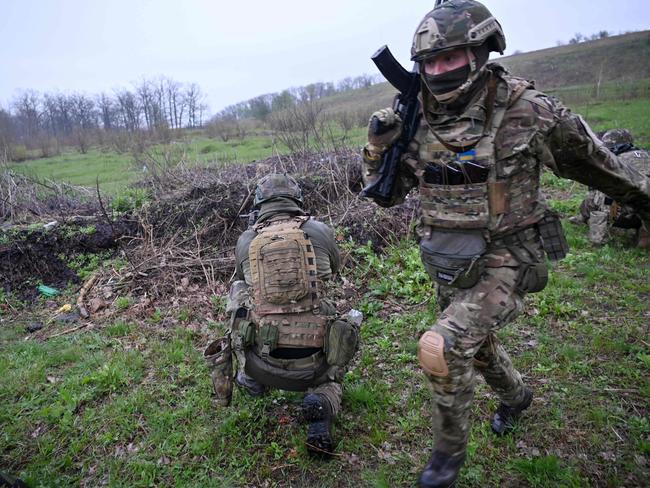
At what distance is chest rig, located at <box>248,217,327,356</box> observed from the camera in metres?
3.10

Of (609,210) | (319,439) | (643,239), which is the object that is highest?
(609,210)

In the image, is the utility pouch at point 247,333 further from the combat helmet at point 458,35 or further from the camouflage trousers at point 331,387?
the combat helmet at point 458,35

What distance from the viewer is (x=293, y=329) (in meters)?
3.12

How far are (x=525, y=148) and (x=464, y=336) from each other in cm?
103

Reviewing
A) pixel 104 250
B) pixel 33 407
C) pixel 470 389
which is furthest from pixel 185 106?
pixel 470 389

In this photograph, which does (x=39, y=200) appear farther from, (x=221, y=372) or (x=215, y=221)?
(x=221, y=372)

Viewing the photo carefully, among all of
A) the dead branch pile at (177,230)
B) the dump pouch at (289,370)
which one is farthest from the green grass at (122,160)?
the dump pouch at (289,370)

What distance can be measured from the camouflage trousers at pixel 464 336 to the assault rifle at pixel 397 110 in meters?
0.81

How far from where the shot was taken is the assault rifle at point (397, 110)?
260 centimetres

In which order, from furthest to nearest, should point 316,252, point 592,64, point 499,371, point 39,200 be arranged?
point 592,64 → point 39,200 → point 316,252 → point 499,371

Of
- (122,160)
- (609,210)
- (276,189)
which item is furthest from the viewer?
(122,160)

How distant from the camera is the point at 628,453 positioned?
8.93 ft

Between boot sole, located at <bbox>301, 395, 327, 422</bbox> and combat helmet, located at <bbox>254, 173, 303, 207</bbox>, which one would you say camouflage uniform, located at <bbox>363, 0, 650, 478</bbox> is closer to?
boot sole, located at <bbox>301, 395, 327, 422</bbox>

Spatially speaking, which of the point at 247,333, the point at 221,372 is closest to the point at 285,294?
the point at 247,333
